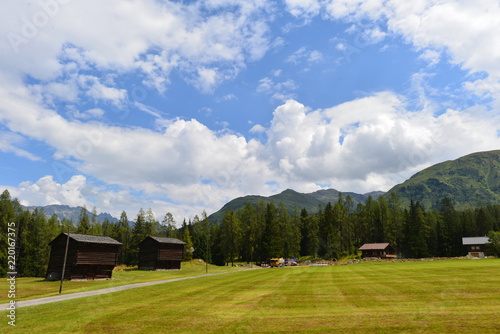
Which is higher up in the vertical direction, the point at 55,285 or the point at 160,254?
the point at 160,254

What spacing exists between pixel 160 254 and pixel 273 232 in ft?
125

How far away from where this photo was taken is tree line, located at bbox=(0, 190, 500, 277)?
8438cm

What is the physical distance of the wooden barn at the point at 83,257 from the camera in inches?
1978

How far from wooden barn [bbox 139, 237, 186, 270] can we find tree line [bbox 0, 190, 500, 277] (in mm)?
20910

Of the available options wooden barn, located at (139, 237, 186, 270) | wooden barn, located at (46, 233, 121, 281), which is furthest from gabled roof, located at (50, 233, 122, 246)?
wooden barn, located at (139, 237, 186, 270)

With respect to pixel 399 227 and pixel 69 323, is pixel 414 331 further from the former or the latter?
pixel 399 227

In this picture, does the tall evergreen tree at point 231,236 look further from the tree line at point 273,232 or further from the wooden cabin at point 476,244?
the wooden cabin at point 476,244

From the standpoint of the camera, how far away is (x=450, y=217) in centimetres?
11044

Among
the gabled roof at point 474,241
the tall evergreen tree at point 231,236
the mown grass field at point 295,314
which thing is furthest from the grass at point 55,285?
the gabled roof at point 474,241

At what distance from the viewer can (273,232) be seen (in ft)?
318

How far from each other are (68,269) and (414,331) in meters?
54.4

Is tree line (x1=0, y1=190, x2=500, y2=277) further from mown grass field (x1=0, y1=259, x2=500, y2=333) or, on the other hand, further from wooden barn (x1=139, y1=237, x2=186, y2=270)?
mown grass field (x1=0, y1=259, x2=500, y2=333)

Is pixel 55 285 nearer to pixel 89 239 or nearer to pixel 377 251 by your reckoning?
pixel 89 239

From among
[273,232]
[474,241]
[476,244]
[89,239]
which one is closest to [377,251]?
[474,241]
